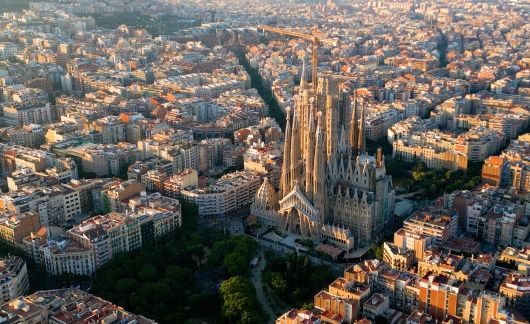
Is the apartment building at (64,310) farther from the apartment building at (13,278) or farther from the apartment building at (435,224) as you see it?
the apartment building at (435,224)

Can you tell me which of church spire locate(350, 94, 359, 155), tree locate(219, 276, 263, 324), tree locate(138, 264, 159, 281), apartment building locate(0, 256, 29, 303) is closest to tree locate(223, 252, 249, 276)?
tree locate(219, 276, 263, 324)

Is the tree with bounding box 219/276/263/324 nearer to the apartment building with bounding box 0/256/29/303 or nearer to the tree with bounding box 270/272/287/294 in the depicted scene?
the tree with bounding box 270/272/287/294

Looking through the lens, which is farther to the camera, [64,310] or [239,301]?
[239,301]

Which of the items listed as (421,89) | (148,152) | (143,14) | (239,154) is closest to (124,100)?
(148,152)

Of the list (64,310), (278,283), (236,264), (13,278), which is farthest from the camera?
(236,264)

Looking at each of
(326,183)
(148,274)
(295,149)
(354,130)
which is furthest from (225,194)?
(148,274)

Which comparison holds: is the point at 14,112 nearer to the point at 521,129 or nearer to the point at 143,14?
the point at 521,129

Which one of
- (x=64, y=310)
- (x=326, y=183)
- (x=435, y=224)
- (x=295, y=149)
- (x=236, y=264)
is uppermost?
(x=295, y=149)

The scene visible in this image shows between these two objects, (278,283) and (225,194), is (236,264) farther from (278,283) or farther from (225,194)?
(225,194)

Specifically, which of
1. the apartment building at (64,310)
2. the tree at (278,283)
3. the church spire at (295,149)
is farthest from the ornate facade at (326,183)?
the apartment building at (64,310)

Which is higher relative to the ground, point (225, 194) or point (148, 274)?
point (225, 194)
